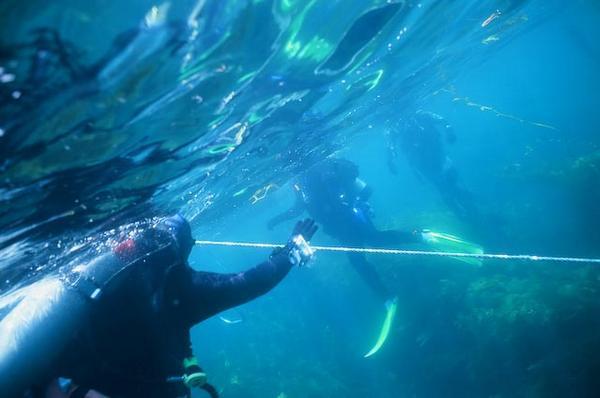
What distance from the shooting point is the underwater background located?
455cm

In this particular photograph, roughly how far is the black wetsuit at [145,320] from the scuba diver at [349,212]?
11150 mm

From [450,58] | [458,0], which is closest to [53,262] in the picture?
[458,0]

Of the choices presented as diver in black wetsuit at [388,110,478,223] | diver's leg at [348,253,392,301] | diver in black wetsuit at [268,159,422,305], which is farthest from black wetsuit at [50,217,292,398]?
diver in black wetsuit at [388,110,478,223]

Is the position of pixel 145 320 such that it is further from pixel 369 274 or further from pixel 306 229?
pixel 369 274

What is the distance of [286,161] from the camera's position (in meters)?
19.5

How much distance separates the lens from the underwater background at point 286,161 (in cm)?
455

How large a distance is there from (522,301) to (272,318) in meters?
25.4

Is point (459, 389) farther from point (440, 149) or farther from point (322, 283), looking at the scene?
point (322, 283)

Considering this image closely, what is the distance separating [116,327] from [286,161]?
15.6m

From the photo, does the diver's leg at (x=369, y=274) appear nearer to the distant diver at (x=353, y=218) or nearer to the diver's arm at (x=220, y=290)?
the distant diver at (x=353, y=218)

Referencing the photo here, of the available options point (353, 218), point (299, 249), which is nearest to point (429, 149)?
point (353, 218)

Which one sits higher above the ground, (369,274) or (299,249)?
(299,249)

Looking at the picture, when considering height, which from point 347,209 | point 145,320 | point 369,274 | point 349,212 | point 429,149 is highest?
point 145,320

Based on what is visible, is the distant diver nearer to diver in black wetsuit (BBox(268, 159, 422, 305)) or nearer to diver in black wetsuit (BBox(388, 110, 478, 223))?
diver in black wetsuit (BBox(268, 159, 422, 305))
